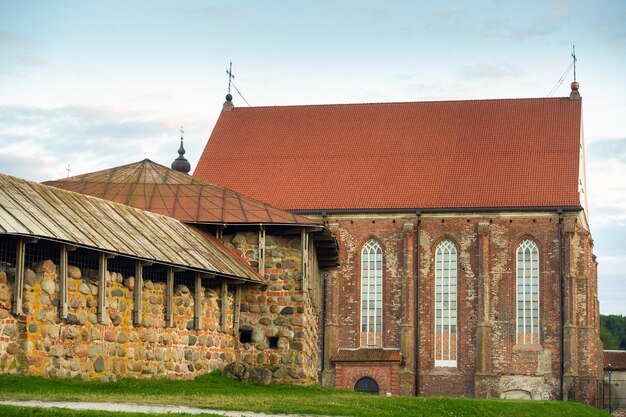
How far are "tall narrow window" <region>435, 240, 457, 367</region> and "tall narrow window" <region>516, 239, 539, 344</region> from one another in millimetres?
3070

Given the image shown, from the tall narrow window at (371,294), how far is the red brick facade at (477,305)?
286 mm

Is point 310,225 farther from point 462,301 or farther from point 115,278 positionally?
point 462,301

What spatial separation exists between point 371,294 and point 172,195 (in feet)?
99.9

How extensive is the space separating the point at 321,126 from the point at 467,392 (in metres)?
15.9

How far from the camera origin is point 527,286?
64312mm

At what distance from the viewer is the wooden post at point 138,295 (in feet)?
99.5

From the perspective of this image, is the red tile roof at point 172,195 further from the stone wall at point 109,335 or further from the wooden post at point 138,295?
the wooden post at point 138,295

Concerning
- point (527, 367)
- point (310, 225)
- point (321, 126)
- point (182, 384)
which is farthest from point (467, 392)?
point (182, 384)

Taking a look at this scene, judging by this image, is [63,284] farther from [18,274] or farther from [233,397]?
[233,397]

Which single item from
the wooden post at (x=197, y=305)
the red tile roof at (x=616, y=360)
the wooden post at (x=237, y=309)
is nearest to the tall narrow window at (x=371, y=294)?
the red tile roof at (x=616, y=360)

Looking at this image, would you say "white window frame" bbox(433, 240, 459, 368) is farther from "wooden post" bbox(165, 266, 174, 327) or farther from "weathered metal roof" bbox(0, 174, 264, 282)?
"wooden post" bbox(165, 266, 174, 327)

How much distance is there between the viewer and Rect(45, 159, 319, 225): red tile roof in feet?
116

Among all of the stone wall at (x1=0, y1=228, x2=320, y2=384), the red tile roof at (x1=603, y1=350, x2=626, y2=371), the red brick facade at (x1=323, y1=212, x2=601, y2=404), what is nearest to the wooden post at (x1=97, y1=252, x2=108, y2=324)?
the stone wall at (x1=0, y1=228, x2=320, y2=384)


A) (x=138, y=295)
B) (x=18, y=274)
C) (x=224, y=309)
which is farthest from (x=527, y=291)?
(x=18, y=274)
